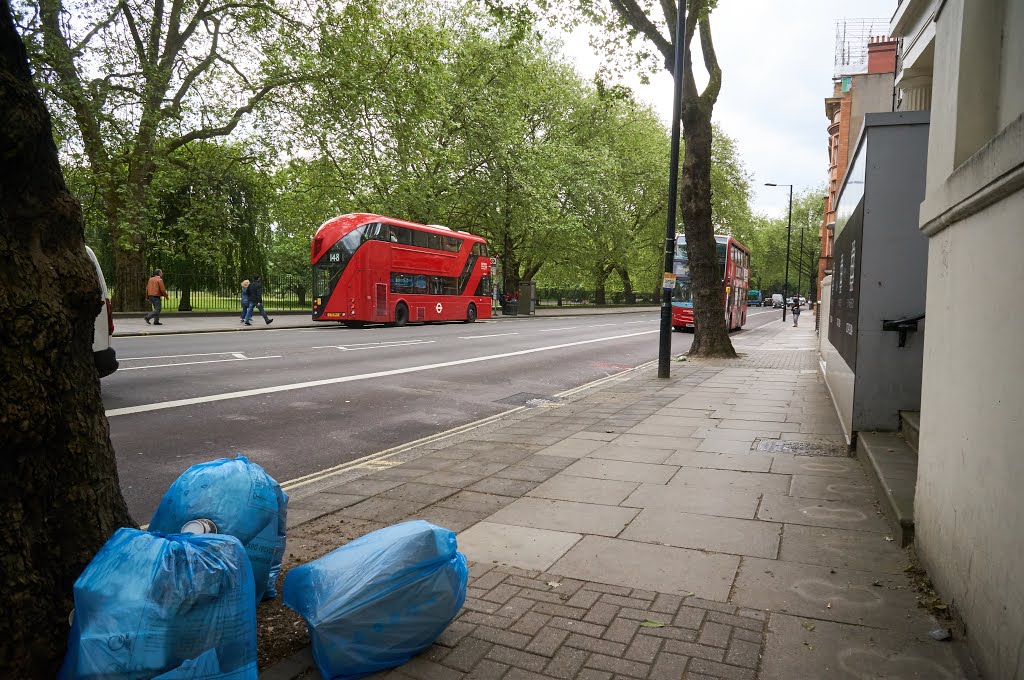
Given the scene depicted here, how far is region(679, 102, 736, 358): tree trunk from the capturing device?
1513 cm

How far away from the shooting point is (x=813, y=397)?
1020 cm

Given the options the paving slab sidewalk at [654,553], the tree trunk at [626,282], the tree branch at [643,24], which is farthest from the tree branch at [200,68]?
the tree trunk at [626,282]

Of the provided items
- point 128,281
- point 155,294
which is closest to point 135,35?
point 155,294

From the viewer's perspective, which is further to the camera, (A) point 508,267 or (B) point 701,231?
(A) point 508,267

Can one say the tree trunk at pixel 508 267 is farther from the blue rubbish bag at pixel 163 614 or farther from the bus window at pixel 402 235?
the blue rubbish bag at pixel 163 614

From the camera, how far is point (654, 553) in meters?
3.75

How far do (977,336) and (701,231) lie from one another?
13.2 m

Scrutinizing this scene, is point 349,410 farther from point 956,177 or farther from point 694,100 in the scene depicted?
point 694,100

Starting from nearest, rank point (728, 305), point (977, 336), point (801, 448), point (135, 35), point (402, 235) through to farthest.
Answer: point (977, 336) < point (801, 448) < point (135, 35) < point (402, 235) < point (728, 305)

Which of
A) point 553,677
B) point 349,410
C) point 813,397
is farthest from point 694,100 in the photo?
point 553,677

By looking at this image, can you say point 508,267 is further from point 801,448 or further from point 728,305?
point 801,448

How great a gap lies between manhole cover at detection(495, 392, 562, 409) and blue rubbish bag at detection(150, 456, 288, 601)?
269 inches

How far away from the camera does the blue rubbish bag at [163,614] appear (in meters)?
1.90

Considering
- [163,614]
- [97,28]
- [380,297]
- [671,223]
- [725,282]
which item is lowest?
[163,614]
